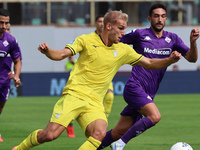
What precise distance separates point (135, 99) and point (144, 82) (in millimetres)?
373

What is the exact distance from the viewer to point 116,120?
44.8ft

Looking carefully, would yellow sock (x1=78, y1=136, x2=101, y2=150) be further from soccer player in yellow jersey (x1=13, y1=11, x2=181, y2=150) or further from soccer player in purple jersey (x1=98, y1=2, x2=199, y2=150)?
soccer player in purple jersey (x1=98, y1=2, x2=199, y2=150)

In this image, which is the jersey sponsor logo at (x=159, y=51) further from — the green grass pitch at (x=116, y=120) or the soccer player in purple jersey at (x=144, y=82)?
the green grass pitch at (x=116, y=120)

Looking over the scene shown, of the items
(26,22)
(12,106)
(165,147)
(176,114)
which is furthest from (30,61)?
(165,147)

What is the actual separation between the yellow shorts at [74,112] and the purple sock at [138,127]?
107 centimetres

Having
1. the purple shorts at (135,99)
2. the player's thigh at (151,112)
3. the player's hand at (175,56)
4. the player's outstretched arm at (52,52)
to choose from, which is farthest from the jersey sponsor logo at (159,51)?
the player's outstretched arm at (52,52)

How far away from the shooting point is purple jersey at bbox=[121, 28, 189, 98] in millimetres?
7973

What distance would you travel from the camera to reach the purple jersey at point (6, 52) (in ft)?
31.5

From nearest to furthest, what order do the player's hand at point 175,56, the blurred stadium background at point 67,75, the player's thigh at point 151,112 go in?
the player's hand at point 175,56
the player's thigh at point 151,112
the blurred stadium background at point 67,75

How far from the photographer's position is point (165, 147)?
8922mm

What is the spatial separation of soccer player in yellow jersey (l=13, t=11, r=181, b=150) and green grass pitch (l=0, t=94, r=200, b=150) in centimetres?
238

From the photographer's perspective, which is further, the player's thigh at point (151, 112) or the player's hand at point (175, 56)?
the player's thigh at point (151, 112)

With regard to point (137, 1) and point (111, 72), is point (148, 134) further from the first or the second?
point (137, 1)

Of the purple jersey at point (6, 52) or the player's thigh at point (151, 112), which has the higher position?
the purple jersey at point (6, 52)
